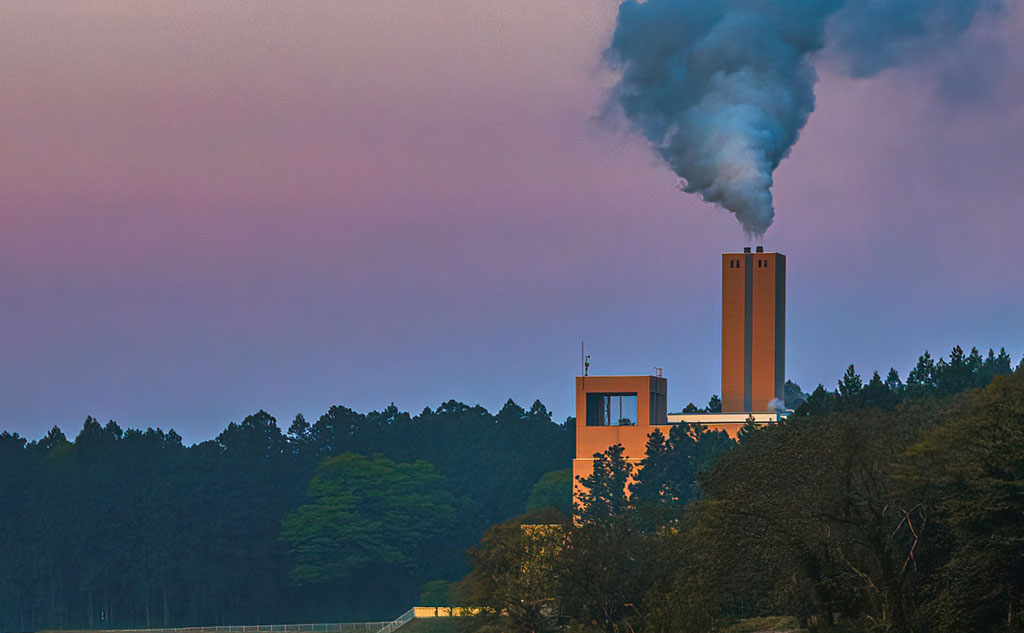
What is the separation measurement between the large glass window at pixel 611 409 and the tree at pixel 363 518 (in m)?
25.5

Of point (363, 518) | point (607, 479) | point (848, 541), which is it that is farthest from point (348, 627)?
point (848, 541)

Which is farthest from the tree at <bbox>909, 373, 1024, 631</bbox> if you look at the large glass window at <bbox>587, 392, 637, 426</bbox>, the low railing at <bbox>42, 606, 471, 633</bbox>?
the large glass window at <bbox>587, 392, 637, 426</bbox>

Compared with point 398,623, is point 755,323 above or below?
above

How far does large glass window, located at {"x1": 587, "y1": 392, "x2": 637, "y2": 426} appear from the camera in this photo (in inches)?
3984

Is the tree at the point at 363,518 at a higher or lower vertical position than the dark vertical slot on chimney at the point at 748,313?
lower

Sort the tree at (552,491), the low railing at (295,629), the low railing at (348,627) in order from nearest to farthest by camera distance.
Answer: the low railing at (348,627) < the low railing at (295,629) < the tree at (552,491)

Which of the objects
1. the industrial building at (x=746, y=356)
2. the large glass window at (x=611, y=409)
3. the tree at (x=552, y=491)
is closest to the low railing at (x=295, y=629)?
the industrial building at (x=746, y=356)

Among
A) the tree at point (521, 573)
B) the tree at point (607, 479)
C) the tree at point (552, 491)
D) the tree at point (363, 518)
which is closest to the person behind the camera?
the tree at point (521, 573)

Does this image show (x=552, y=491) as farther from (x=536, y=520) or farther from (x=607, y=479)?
(x=536, y=520)

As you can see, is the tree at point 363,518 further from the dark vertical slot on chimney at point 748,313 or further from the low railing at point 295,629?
the dark vertical slot on chimney at point 748,313

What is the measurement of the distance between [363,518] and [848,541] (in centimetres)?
7976

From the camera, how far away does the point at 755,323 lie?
312 feet

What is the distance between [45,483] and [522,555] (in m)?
75.5

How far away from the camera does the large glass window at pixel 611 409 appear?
10119cm
